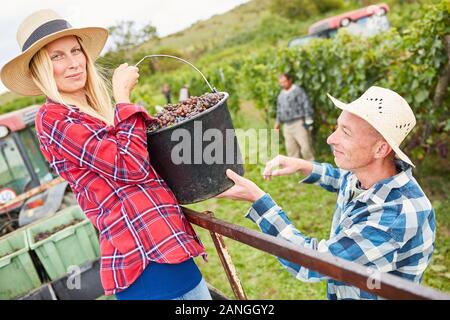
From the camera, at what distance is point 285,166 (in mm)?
1970

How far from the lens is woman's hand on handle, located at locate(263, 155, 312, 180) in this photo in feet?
6.10

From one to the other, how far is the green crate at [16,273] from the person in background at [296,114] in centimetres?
478

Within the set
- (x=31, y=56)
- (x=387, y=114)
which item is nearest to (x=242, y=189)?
(x=387, y=114)

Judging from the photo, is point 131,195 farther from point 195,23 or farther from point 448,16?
point 195,23

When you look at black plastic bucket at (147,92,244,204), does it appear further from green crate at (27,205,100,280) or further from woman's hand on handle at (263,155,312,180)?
green crate at (27,205,100,280)

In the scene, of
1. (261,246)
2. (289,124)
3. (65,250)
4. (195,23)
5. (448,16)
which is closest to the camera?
(261,246)

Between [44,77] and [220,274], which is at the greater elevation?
[44,77]

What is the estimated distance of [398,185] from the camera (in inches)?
59.6

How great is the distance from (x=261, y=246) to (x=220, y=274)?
3.30 m

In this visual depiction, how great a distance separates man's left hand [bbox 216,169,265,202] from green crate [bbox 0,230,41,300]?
9.83 ft

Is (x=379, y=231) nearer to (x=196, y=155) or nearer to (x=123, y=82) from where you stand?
(x=196, y=155)

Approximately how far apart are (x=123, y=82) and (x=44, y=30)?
37 cm
